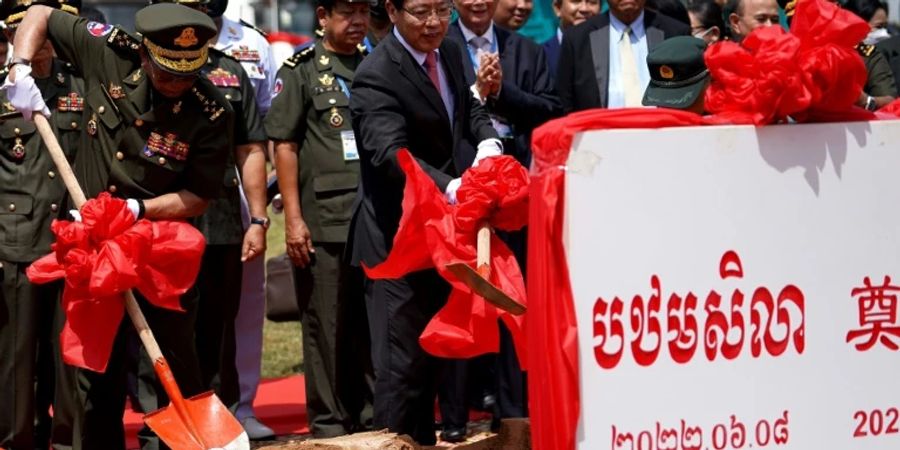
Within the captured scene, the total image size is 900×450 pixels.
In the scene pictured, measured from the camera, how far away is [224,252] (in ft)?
24.2

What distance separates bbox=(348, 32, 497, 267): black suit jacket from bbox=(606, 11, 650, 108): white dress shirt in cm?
186

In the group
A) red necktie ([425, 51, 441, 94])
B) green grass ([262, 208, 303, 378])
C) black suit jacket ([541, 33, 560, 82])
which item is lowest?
green grass ([262, 208, 303, 378])

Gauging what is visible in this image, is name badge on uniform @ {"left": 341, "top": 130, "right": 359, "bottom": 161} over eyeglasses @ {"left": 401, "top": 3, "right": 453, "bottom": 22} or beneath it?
beneath

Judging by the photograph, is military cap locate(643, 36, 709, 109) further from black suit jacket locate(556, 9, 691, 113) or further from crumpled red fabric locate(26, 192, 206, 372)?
black suit jacket locate(556, 9, 691, 113)

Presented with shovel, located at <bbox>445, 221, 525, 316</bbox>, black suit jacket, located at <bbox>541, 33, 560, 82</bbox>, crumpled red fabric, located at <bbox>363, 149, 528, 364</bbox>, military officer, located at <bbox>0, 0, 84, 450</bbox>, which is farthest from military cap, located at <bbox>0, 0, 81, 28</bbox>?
black suit jacket, located at <bbox>541, 33, 560, 82</bbox>

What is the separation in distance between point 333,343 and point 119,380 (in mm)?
1417

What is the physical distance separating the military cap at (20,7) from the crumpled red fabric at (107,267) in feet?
3.25

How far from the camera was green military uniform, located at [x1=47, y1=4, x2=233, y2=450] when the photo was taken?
6117mm

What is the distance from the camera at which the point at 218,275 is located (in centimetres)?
742

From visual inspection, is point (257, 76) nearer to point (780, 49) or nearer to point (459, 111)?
point (459, 111)

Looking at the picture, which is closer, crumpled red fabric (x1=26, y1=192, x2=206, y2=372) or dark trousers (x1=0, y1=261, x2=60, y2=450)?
crumpled red fabric (x1=26, y1=192, x2=206, y2=372)

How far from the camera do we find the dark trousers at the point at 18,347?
6.88m

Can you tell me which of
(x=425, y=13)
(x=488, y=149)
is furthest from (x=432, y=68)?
(x=488, y=149)

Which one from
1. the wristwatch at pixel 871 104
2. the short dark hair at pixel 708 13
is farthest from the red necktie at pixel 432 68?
the short dark hair at pixel 708 13
